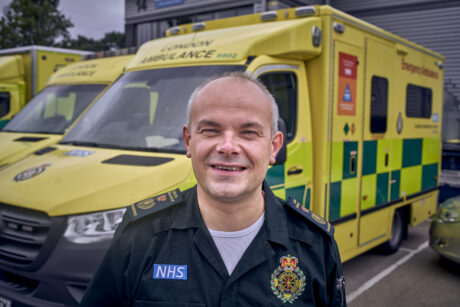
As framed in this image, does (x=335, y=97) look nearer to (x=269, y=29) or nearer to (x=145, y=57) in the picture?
(x=269, y=29)

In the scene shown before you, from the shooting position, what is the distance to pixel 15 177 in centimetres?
326

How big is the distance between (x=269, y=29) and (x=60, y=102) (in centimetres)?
392

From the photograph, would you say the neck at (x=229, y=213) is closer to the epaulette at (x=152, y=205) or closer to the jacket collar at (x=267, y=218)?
the jacket collar at (x=267, y=218)

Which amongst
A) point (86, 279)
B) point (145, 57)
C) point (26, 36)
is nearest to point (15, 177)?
point (86, 279)

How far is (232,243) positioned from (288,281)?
22 cm

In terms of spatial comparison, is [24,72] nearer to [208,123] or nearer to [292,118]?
[292,118]

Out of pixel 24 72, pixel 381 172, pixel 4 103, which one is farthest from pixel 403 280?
pixel 24 72

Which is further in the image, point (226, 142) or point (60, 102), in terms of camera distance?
point (60, 102)

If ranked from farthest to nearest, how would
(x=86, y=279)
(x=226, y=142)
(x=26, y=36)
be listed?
(x=26, y=36) < (x=86, y=279) < (x=226, y=142)

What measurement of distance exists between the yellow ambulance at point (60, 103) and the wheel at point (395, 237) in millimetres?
4276

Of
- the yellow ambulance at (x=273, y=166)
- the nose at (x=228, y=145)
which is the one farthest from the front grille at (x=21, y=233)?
the nose at (x=228, y=145)

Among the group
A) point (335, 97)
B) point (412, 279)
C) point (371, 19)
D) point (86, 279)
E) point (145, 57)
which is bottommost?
point (412, 279)

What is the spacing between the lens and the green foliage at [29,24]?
68.7 ft

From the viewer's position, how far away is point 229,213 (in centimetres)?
156
